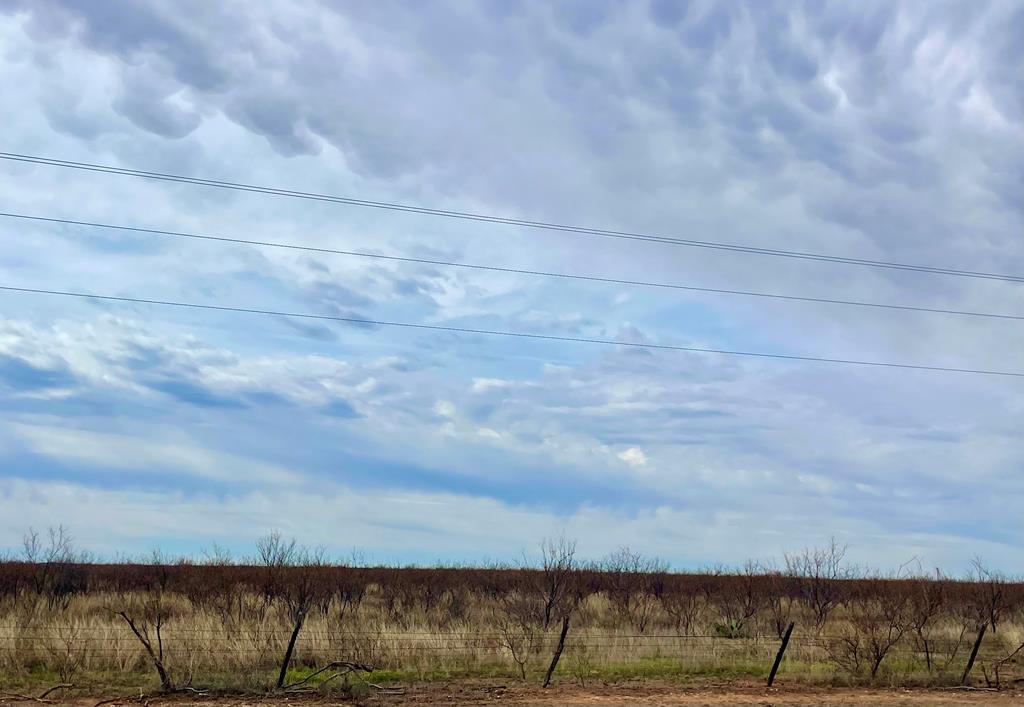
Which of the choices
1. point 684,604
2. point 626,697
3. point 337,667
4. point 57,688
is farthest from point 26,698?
point 684,604

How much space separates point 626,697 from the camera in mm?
16359

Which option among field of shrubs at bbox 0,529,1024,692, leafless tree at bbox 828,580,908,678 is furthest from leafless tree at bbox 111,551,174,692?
leafless tree at bbox 828,580,908,678

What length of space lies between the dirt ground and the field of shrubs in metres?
0.65

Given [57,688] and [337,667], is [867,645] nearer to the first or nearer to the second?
[337,667]

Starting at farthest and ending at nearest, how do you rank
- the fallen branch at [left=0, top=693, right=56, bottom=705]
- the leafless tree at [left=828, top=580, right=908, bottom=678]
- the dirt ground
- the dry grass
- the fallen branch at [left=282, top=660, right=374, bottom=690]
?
the leafless tree at [left=828, top=580, right=908, bottom=678] < the dry grass < the fallen branch at [left=282, top=660, right=374, bottom=690] < the dirt ground < the fallen branch at [left=0, top=693, right=56, bottom=705]

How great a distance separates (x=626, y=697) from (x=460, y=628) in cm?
918

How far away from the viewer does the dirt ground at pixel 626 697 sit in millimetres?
15336

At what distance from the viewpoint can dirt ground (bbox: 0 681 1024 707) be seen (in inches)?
604

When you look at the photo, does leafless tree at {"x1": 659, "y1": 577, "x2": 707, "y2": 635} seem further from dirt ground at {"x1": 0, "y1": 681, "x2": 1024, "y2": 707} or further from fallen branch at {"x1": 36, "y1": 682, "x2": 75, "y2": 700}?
fallen branch at {"x1": 36, "y1": 682, "x2": 75, "y2": 700}

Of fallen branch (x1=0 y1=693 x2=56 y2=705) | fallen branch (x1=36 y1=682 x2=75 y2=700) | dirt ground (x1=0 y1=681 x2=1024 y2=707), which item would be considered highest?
fallen branch (x1=36 y1=682 x2=75 y2=700)

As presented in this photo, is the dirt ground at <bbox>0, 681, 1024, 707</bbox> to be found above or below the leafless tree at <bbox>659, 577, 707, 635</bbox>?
below

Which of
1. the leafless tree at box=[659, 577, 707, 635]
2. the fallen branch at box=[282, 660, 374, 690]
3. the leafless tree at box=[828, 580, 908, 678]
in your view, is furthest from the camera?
the leafless tree at box=[659, 577, 707, 635]

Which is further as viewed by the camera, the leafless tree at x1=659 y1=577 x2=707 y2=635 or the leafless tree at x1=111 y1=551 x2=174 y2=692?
the leafless tree at x1=659 y1=577 x2=707 y2=635

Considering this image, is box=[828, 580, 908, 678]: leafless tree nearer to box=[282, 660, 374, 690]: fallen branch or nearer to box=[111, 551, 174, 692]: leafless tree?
box=[282, 660, 374, 690]: fallen branch
